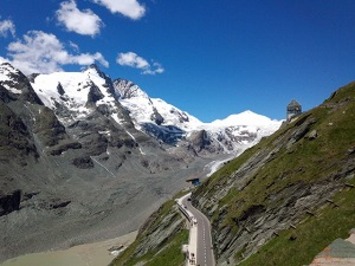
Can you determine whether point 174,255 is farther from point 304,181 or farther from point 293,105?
point 293,105

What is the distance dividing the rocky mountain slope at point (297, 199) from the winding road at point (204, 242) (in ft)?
4.66

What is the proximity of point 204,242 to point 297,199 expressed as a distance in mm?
21631

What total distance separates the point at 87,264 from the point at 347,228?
6864 inches

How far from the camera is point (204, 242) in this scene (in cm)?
7469

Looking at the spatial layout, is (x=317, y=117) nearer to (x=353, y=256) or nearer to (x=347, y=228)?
(x=347, y=228)

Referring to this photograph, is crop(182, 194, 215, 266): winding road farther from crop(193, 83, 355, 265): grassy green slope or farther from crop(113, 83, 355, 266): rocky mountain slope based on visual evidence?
crop(193, 83, 355, 265): grassy green slope

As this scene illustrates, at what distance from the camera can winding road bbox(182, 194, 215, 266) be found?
65625 millimetres

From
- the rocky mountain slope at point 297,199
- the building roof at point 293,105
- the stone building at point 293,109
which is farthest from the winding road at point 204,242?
the building roof at point 293,105

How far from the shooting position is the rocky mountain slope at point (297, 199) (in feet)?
147

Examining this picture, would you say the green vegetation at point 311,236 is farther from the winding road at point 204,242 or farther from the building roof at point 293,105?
the building roof at point 293,105

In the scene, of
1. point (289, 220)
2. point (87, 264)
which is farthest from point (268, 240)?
point (87, 264)

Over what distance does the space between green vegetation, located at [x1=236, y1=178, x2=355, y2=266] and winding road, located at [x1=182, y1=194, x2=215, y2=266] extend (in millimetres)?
14764

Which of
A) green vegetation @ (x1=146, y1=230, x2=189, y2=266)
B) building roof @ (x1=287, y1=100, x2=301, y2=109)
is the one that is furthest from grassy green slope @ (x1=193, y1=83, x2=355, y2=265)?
building roof @ (x1=287, y1=100, x2=301, y2=109)

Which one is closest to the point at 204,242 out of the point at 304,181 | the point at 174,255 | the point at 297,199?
the point at 174,255
